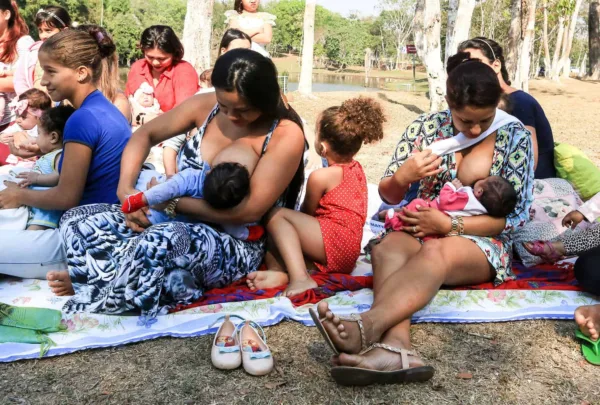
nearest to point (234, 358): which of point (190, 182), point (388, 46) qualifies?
point (190, 182)

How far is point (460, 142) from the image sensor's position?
9.98ft

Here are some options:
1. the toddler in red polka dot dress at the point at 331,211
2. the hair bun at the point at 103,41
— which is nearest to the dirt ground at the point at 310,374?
the toddler in red polka dot dress at the point at 331,211

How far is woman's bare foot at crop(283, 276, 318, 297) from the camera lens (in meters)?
3.00

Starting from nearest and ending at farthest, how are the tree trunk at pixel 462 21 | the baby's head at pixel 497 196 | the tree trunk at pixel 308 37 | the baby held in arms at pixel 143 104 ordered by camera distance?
the baby's head at pixel 497 196 → the baby held in arms at pixel 143 104 → the tree trunk at pixel 462 21 → the tree trunk at pixel 308 37

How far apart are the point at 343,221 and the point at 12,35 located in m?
4.00

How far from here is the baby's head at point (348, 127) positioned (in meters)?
3.22

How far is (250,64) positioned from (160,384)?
4.93ft

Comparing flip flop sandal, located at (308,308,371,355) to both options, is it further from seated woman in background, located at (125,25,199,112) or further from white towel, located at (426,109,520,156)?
seated woman in background, located at (125,25,199,112)

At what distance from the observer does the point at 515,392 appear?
2295 millimetres

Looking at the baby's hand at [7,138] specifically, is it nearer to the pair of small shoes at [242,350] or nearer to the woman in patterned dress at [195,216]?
the woman in patterned dress at [195,216]

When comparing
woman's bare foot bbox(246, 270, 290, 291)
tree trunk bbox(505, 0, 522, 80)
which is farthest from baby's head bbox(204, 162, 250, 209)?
tree trunk bbox(505, 0, 522, 80)

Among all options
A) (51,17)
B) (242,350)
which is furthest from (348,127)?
(51,17)

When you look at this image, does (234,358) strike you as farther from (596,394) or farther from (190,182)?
(596,394)

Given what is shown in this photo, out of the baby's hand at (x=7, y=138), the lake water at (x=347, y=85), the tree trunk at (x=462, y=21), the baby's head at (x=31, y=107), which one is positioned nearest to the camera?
the baby's head at (x=31, y=107)
